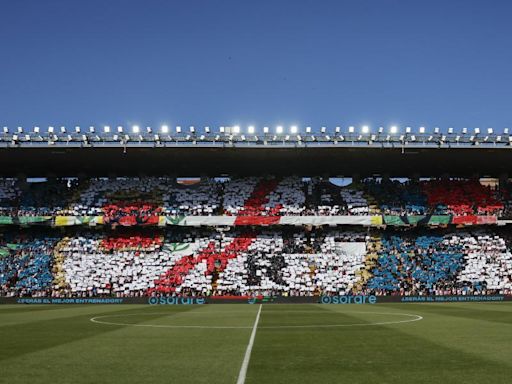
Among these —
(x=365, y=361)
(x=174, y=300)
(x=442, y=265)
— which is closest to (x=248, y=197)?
(x=174, y=300)

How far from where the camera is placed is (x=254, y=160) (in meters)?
68.8

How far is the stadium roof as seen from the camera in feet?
210

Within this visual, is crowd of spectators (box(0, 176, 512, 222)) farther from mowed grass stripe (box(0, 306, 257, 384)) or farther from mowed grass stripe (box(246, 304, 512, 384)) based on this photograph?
mowed grass stripe (box(246, 304, 512, 384))

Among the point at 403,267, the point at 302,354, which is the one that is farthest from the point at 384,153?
the point at 302,354

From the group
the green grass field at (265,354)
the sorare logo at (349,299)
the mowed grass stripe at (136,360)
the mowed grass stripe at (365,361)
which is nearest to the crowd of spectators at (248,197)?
the sorare logo at (349,299)

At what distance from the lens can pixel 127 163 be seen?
70.2 metres

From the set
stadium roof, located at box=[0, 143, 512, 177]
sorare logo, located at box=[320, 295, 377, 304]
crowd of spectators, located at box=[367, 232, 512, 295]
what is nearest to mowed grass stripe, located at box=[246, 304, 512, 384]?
sorare logo, located at box=[320, 295, 377, 304]

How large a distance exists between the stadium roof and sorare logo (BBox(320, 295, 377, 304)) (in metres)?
17.1

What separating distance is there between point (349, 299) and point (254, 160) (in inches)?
848

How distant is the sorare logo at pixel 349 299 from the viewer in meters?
54.6

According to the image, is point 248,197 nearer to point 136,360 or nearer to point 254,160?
point 254,160

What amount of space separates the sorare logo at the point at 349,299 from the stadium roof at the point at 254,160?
17117mm

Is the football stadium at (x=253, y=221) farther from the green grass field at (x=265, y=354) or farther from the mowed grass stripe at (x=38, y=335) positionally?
the green grass field at (x=265, y=354)

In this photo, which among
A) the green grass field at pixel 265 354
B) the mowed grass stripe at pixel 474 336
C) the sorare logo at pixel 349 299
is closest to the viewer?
the green grass field at pixel 265 354
